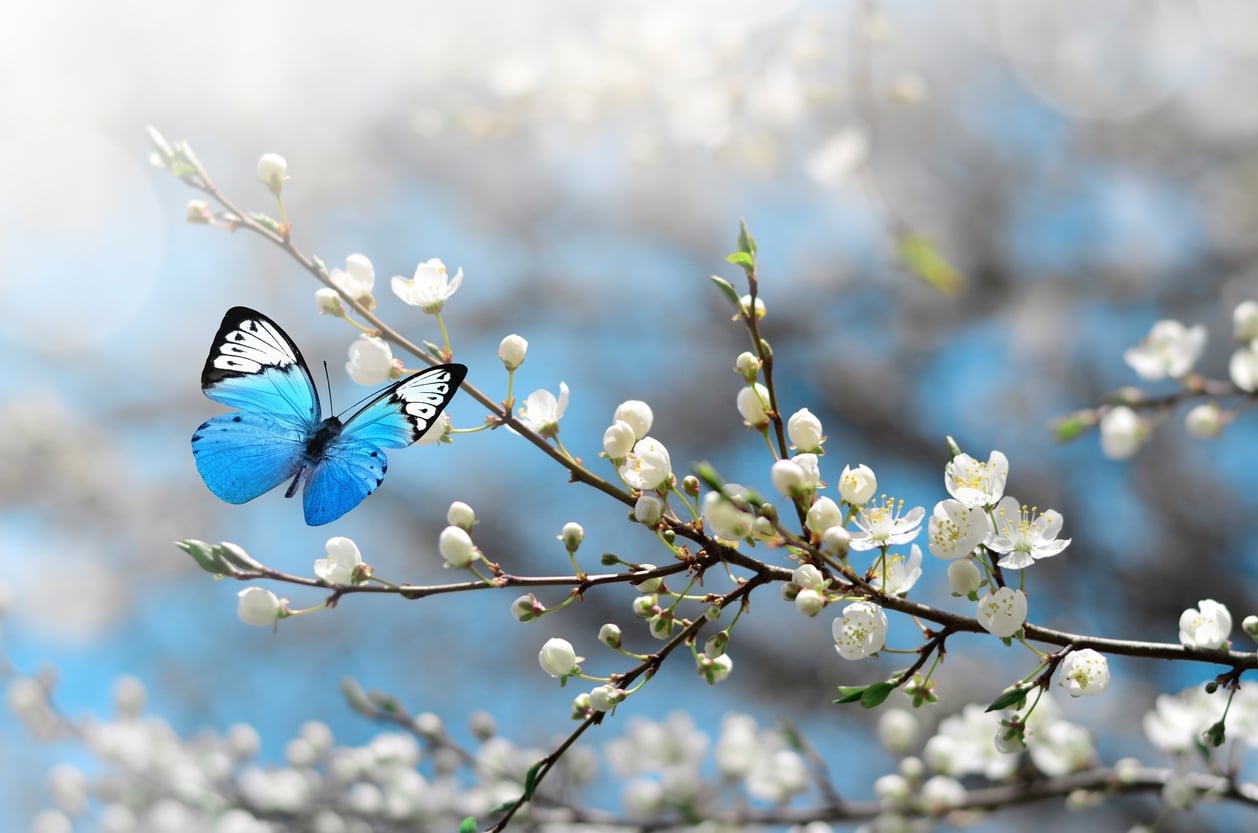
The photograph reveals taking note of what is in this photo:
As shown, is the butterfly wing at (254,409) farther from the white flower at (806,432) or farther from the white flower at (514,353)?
the white flower at (806,432)

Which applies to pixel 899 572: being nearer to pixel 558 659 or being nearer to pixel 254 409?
pixel 558 659

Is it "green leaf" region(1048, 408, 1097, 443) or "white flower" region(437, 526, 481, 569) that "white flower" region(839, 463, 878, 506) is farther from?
"green leaf" region(1048, 408, 1097, 443)

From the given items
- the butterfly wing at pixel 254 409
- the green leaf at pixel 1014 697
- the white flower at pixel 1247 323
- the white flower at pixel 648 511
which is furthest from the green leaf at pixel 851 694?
the white flower at pixel 1247 323

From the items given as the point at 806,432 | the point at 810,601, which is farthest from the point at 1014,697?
the point at 806,432

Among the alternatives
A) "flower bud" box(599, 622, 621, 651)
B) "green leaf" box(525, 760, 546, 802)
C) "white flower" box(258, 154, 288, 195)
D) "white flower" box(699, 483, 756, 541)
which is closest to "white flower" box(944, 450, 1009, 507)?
"white flower" box(699, 483, 756, 541)

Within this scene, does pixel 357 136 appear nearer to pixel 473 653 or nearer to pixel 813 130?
pixel 813 130

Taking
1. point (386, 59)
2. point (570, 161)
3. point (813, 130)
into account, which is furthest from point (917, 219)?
point (386, 59)

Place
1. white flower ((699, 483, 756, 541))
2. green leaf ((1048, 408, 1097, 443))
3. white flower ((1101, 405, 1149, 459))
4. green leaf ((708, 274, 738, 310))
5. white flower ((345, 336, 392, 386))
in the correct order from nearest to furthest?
white flower ((699, 483, 756, 541)) < green leaf ((708, 274, 738, 310)) < white flower ((345, 336, 392, 386)) < green leaf ((1048, 408, 1097, 443)) < white flower ((1101, 405, 1149, 459))
